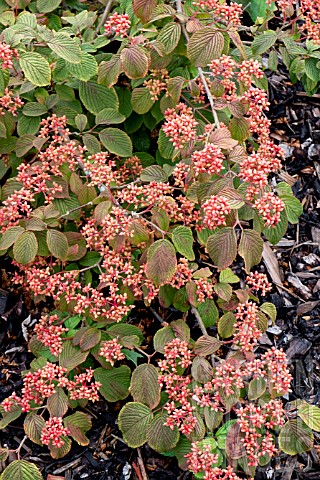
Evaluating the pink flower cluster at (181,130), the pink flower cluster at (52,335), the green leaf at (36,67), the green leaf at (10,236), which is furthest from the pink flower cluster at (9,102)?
the pink flower cluster at (52,335)

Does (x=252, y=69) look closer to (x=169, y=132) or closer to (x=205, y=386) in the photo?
(x=169, y=132)

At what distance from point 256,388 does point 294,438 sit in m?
0.15

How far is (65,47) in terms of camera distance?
1.72 metres

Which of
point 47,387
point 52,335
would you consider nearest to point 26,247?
point 52,335

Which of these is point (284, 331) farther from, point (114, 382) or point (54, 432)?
point (54, 432)

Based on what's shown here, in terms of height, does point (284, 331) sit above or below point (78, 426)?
below

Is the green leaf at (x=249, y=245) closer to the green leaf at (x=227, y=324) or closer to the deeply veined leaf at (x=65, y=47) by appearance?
the green leaf at (x=227, y=324)

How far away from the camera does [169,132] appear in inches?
63.3

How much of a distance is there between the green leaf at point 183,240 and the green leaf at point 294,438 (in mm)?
491

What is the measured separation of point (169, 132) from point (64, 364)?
69 centimetres

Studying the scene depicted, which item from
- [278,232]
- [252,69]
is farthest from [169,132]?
[278,232]

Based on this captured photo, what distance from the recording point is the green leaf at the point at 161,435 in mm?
1575

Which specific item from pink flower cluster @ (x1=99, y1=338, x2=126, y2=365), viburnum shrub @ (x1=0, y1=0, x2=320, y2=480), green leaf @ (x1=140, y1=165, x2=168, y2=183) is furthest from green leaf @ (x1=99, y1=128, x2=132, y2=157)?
pink flower cluster @ (x1=99, y1=338, x2=126, y2=365)

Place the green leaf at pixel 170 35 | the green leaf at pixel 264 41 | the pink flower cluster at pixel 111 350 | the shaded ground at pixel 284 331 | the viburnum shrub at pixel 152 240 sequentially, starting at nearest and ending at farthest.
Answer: the viburnum shrub at pixel 152 240 → the pink flower cluster at pixel 111 350 → the green leaf at pixel 170 35 → the shaded ground at pixel 284 331 → the green leaf at pixel 264 41
